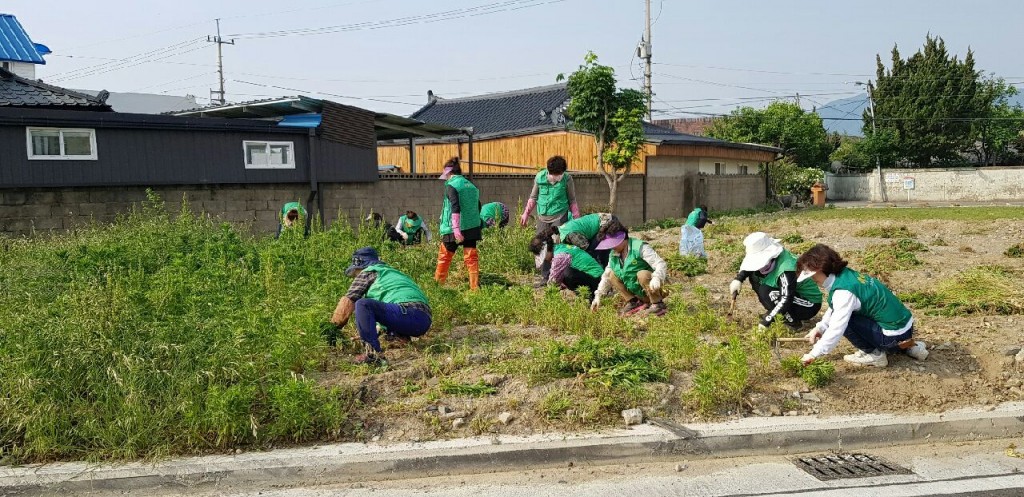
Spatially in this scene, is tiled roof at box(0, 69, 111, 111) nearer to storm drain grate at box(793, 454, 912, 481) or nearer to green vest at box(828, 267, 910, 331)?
green vest at box(828, 267, 910, 331)

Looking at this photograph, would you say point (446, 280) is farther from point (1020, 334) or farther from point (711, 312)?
point (1020, 334)

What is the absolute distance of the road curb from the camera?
13.9ft

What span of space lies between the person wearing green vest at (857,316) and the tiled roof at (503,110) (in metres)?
23.7

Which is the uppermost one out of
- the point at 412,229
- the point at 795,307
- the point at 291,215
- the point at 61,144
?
the point at 61,144

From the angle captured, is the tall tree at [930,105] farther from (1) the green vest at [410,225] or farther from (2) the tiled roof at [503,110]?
(1) the green vest at [410,225]

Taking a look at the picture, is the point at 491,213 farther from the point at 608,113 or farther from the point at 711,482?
the point at 608,113

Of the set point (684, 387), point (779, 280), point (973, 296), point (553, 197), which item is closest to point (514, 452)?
point (684, 387)

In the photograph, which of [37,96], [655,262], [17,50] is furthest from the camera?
[17,50]

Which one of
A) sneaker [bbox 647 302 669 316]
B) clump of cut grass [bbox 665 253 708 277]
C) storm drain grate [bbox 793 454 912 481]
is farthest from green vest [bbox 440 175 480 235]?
storm drain grate [bbox 793 454 912 481]

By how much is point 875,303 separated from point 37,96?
15.2 meters

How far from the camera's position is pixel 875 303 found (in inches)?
218

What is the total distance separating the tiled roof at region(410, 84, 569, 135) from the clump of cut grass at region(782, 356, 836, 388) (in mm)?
23891

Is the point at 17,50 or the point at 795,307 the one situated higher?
the point at 17,50

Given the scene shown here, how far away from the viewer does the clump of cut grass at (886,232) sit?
46.5 feet
